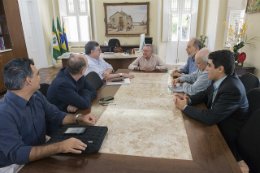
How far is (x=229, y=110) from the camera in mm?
1290

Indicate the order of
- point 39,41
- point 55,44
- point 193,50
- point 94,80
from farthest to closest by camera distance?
1. point 55,44
2. point 39,41
3. point 193,50
4. point 94,80

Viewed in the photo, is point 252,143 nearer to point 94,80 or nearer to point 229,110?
point 229,110

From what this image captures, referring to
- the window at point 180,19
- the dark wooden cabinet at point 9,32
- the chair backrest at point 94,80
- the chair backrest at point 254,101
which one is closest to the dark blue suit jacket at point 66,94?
the chair backrest at point 94,80

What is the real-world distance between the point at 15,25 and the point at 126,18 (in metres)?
4.08

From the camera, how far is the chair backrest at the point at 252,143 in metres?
1.12

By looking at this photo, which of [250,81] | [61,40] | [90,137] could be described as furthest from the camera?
[61,40]

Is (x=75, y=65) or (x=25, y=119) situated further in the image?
(x=75, y=65)

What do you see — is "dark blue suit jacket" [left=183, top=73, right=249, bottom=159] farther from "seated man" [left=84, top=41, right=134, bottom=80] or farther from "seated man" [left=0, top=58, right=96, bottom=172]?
"seated man" [left=84, top=41, right=134, bottom=80]

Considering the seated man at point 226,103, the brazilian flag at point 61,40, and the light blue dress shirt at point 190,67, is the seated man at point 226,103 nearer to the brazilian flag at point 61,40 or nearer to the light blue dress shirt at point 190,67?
the light blue dress shirt at point 190,67

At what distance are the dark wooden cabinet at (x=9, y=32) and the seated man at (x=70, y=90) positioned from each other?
10.9 feet

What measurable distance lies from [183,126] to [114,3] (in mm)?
6917

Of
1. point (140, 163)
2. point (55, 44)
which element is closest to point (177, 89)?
point (140, 163)

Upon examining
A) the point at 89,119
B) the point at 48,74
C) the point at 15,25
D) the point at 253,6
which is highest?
the point at 253,6

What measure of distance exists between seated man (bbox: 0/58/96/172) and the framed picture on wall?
645 cm
